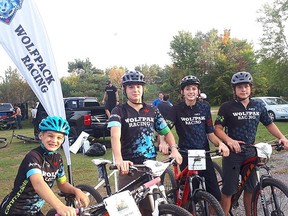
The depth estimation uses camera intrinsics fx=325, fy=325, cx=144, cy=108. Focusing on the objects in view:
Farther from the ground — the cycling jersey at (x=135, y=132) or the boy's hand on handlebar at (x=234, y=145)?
the cycling jersey at (x=135, y=132)

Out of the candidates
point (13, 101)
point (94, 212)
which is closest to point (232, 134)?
point (94, 212)

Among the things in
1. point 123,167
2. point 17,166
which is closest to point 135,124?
point 123,167

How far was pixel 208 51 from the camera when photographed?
4959 centimetres

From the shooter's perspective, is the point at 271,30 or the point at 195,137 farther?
the point at 271,30

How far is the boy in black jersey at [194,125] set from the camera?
13.0 feet

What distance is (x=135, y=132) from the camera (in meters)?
3.31

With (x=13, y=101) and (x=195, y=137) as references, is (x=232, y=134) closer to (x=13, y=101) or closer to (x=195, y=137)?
(x=195, y=137)

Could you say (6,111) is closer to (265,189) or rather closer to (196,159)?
(196,159)

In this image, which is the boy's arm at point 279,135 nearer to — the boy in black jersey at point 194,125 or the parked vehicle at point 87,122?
the boy in black jersey at point 194,125

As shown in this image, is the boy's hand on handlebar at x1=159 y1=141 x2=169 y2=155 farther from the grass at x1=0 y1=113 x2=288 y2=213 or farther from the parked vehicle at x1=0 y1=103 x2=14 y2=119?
the parked vehicle at x1=0 y1=103 x2=14 y2=119

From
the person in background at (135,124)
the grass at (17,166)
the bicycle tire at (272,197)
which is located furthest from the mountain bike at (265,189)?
the grass at (17,166)

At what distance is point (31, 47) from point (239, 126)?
290 centimetres

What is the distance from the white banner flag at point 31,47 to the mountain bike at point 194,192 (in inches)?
79.7

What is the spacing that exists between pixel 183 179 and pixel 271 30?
94.7 ft
